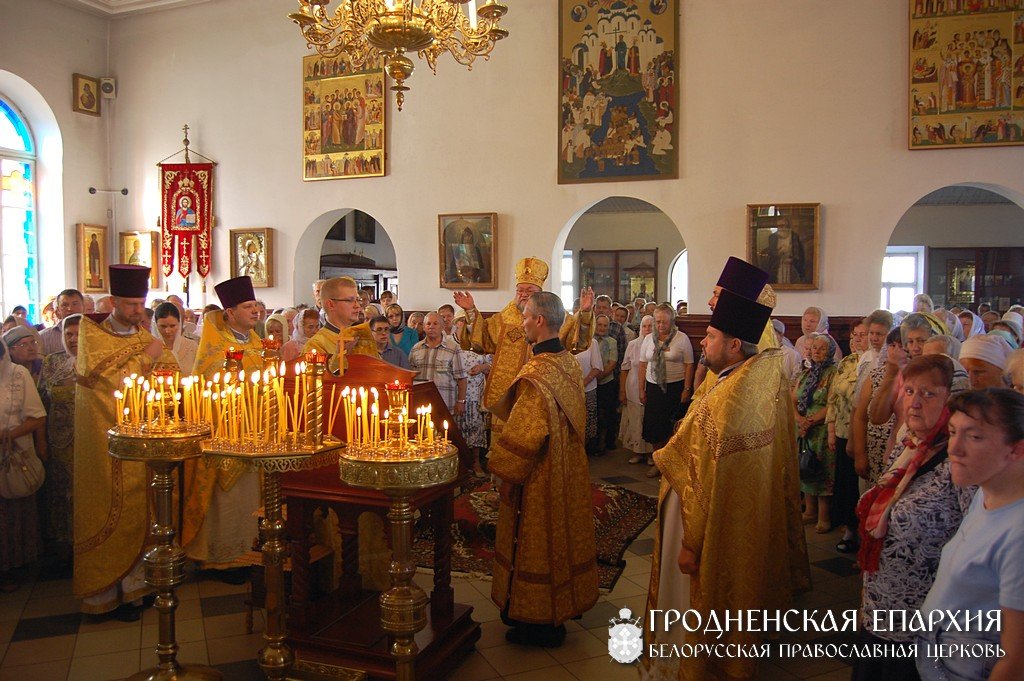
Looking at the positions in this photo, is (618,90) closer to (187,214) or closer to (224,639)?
(187,214)

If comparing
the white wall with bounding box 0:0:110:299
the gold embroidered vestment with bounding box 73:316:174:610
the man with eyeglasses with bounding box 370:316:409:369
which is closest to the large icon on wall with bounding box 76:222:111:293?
the white wall with bounding box 0:0:110:299

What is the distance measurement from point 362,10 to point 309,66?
6.85 meters

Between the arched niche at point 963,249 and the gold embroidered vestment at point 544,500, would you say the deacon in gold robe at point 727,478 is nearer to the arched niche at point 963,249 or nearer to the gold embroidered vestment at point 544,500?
the gold embroidered vestment at point 544,500

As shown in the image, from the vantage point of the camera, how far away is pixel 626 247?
19.7 metres

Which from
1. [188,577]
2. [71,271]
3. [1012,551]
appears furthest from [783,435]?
[71,271]

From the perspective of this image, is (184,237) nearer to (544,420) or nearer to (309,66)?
(309,66)

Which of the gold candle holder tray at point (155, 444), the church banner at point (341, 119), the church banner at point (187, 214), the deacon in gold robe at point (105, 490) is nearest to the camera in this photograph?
the gold candle holder tray at point (155, 444)

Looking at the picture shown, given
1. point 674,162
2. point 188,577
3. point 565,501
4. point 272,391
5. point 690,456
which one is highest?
point 674,162

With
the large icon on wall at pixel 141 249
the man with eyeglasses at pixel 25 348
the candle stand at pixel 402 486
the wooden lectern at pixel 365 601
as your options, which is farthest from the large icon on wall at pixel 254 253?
the candle stand at pixel 402 486

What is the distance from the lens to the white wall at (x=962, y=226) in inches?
659

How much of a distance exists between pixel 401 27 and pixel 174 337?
286cm

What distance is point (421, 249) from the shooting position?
11828mm

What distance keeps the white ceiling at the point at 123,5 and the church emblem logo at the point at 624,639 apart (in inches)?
511

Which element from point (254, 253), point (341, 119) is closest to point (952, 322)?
point (341, 119)
